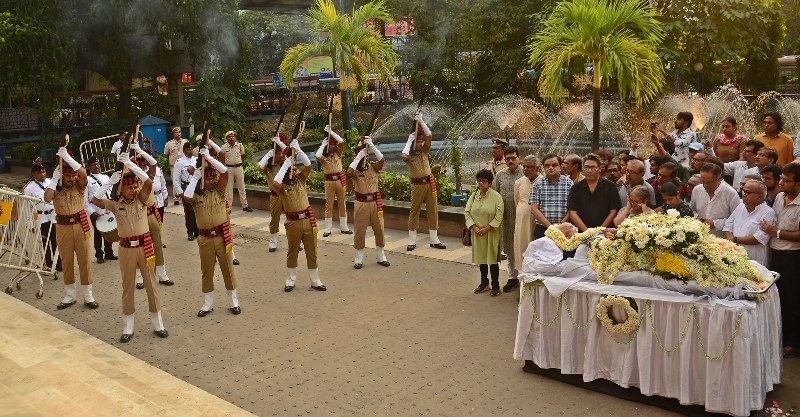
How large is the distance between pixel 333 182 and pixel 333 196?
11.6 inches

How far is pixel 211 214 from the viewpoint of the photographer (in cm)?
933

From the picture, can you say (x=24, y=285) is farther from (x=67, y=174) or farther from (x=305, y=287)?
(x=305, y=287)

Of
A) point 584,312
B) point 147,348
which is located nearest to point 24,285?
point 147,348

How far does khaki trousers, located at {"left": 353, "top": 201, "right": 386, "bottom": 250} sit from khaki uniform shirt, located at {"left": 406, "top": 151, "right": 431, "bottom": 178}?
92cm

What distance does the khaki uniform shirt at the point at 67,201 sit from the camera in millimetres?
9828

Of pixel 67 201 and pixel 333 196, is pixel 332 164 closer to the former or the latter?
pixel 333 196

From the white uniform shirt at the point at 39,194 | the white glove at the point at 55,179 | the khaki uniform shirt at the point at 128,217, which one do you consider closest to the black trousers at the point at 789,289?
the khaki uniform shirt at the point at 128,217

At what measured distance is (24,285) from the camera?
38.0 ft

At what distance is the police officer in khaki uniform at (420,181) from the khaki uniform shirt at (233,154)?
4813mm

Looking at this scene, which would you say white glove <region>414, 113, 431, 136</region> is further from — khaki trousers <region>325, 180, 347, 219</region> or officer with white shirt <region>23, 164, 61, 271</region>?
officer with white shirt <region>23, 164, 61, 271</region>

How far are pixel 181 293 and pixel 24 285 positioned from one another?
2.69 metres

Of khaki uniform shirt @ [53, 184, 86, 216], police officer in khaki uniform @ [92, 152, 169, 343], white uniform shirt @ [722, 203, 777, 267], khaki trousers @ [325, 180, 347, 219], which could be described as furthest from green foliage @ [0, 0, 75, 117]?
white uniform shirt @ [722, 203, 777, 267]

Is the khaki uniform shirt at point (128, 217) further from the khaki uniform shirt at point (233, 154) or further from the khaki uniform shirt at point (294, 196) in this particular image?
the khaki uniform shirt at point (233, 154)

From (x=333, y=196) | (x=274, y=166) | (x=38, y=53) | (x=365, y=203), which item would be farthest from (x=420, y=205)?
(x=38, y=53)
